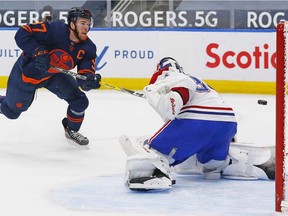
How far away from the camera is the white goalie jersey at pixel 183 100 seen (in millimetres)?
3096

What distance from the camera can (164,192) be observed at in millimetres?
3088

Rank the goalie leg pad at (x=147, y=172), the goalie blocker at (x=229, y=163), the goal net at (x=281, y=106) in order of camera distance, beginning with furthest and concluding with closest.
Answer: the goalie blocker at (x=229, y=163) < the goalie leg pad at (x=147, y=172) < the goal net at (x=281, y=106)

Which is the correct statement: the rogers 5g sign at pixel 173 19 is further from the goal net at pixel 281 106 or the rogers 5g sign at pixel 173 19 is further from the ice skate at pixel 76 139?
the goal net at pixel 281 106

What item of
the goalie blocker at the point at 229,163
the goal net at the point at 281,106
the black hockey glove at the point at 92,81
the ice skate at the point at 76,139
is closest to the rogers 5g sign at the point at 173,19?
the ice skate at the point at 76,139

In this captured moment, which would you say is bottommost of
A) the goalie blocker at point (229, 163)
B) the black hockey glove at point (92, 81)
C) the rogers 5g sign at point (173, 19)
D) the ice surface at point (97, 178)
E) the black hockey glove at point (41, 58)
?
the ice surface at point (97, 178)

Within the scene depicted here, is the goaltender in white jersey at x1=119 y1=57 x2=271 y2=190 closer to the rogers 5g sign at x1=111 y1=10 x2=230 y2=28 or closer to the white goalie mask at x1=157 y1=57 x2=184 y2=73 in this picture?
the white goalie mask at x1=157 y1=57 x2=184 y2=73

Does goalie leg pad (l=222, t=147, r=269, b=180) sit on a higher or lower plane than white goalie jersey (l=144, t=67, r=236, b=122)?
lower

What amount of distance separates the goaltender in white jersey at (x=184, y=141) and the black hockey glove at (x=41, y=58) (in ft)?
2.77

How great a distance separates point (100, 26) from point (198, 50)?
1.12m

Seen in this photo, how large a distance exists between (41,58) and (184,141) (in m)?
1.16

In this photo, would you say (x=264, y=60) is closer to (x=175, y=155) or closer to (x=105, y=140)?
(x=105, y=140)

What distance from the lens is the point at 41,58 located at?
158 inches

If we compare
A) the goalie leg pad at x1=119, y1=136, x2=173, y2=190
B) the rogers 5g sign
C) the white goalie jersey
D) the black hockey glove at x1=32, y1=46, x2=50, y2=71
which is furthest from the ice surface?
the rogers 5g sign

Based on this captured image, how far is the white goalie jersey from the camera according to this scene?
3096 mm
